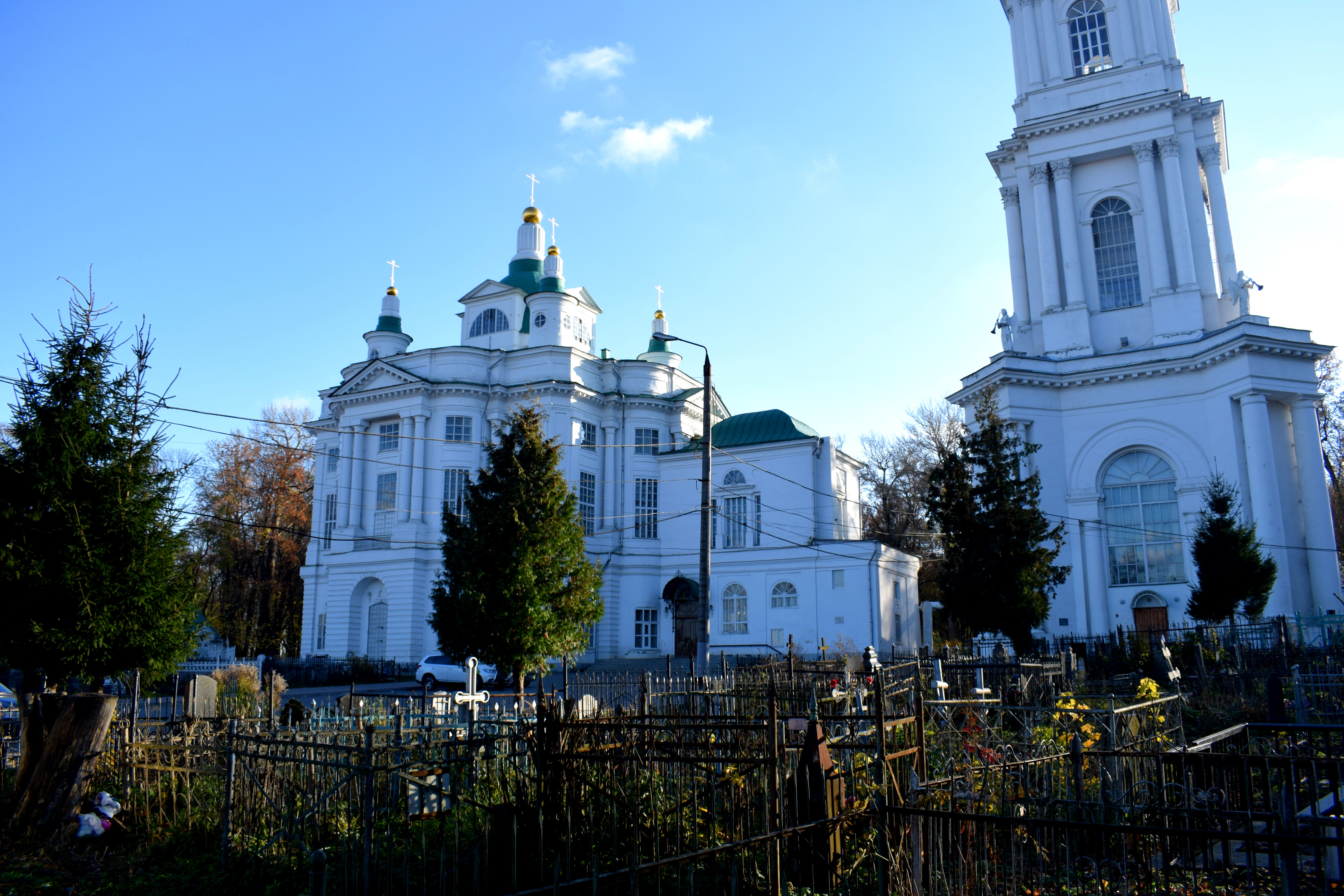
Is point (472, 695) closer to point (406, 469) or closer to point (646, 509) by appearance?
point (646, 509)

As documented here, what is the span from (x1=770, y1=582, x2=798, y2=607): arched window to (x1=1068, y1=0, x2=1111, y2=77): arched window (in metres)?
23.1

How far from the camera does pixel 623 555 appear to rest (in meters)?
37.6

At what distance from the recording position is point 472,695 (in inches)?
560

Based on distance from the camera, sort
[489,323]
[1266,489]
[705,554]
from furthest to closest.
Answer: [489,323]
[1266,489]
[705,554]

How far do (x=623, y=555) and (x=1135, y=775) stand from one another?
29075mm

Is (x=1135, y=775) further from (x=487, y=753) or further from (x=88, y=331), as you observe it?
(x=88, y=331)

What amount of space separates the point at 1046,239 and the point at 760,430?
12914 millimetres

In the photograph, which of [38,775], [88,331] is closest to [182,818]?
[38,775]

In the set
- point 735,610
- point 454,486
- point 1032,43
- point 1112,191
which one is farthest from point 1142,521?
point 454,486

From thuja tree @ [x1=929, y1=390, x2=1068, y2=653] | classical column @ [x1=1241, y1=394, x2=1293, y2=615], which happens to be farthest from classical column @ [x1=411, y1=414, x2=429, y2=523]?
classical column @ [x1=1241, y1=394, x2=1293, y2=615]

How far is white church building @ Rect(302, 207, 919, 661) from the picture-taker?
34.8m

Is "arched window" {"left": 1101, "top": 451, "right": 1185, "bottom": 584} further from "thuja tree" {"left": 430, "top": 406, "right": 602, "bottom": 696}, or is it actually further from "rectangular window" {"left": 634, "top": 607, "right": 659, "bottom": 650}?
"thuja tree" {"left": 430, "top": 406, "right": 602, "bottom": 696}

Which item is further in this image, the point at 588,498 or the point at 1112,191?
the point at 588,498

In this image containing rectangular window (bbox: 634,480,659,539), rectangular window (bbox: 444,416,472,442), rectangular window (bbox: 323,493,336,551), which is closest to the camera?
rectangular window (bbox: 634,480,659,539)
